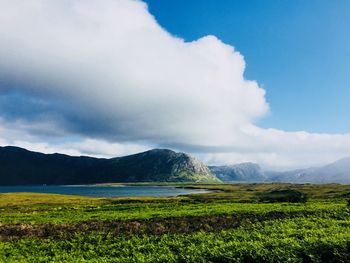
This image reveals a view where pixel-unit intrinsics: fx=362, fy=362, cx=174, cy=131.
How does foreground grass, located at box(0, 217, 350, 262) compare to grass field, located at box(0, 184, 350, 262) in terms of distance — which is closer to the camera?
foreground grass, located at box(0, 217, 350, 262)

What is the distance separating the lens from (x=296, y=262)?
93.0ft

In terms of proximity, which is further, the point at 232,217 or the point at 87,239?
the point at 232,217

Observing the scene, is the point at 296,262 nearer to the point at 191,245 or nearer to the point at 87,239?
the point at 191,245

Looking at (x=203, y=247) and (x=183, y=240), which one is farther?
(x=183, y=240)

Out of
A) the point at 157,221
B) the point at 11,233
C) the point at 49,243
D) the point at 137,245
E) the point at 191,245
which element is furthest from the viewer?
the point at 157,221

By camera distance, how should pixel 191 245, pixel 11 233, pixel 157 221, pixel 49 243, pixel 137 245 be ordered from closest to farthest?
pixel 191 245, pixel 137 245, pixel 49 243, pixel 11 233, pixel 157 221

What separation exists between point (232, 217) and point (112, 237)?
21133mm

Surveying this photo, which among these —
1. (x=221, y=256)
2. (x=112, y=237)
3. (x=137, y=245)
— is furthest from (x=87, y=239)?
(x=221, y=256)

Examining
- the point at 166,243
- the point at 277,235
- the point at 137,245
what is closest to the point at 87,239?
the point at 137,245

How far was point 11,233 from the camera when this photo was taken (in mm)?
46469

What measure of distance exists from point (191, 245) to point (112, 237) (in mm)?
11760

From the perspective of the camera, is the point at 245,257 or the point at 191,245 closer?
the point at 245,257

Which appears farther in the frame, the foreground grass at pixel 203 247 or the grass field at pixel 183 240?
the grass field at pixel 183 240

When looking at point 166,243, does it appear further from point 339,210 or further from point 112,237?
point 339,210
